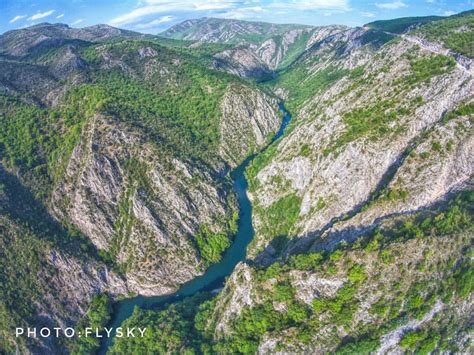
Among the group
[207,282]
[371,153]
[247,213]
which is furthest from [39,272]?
[371,153]

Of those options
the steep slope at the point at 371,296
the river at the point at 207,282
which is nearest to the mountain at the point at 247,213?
the steep slope at the point at 371,296

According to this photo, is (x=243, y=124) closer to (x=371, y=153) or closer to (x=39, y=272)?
(x=371, y=153)

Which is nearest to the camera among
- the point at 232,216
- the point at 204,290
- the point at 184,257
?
the point at 204,290

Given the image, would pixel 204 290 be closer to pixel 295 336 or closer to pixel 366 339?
pixel 295 336

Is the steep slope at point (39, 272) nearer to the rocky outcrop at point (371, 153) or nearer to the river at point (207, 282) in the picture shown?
the river at point (207, 282)

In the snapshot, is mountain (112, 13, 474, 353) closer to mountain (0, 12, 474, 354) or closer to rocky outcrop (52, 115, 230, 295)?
mountain (0, 12, 474, 354)

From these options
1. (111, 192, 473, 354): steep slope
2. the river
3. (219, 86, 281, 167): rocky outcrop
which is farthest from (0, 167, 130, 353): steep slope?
(219, 86, 281, 167): rocky outcrop

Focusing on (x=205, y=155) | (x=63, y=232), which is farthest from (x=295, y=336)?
(x=205, y=155)

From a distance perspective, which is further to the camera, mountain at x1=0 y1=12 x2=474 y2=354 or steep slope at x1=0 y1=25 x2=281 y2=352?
steep slope at x1=0 y1=25 x2=281 y2=352
